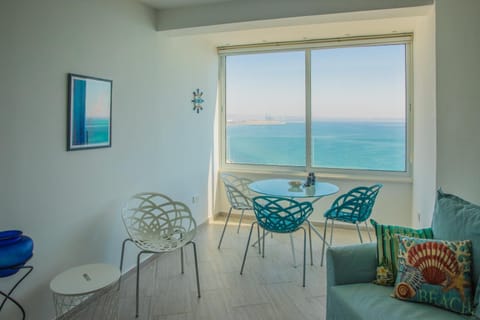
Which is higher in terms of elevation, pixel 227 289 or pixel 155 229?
pixel 155 229

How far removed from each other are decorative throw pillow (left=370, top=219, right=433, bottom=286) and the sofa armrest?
0.04 m

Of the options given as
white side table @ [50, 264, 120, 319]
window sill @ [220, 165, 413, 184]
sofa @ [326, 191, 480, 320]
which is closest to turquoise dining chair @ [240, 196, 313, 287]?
sofa @ [326, 191, 480, 320]

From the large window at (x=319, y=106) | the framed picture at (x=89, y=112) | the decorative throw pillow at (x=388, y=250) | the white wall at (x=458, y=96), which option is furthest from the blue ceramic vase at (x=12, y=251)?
the large window at (x=319, y=106)

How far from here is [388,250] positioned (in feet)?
6.37

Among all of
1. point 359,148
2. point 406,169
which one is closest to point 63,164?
point 359,148

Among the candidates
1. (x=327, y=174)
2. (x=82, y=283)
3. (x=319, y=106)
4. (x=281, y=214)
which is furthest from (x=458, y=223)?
(x=319, y=106)

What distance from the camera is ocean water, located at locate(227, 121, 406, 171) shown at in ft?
14.7

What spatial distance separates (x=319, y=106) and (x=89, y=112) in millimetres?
3187

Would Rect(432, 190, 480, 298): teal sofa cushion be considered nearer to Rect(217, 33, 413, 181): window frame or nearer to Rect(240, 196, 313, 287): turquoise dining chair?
Rect(240, 196, 313, 287): turquoise dining chair

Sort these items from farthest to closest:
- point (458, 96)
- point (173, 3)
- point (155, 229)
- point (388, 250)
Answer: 1. point (173, 3)
2. point (155, 229)
3. point (458, 96)
4. point (388, 250)

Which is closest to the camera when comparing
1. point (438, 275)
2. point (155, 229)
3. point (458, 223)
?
point (438, 275)

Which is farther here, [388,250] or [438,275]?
[388,250]

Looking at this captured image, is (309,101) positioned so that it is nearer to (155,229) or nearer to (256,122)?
(256,122)

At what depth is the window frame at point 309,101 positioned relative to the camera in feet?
14.1
